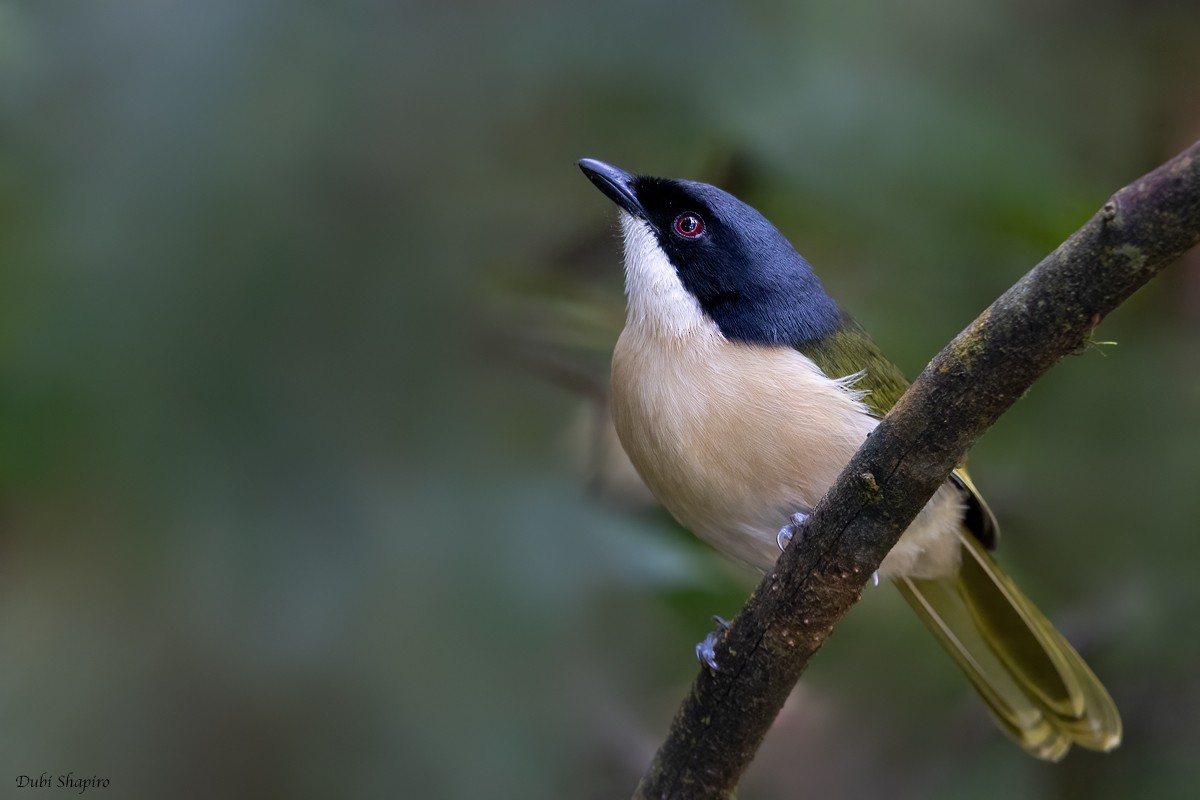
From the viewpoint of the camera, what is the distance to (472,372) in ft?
14.0

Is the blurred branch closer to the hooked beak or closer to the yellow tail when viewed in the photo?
the yellow tail

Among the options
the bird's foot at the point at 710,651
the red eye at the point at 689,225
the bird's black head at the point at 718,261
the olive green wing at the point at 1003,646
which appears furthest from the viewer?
the red eye at the point at 689,225

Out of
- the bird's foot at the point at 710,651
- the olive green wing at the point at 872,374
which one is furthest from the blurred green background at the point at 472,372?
the bird's foot at the point at 710,651

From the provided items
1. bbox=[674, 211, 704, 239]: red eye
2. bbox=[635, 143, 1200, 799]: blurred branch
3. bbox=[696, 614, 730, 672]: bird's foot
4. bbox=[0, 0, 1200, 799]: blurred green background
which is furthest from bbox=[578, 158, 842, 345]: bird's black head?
bbox=[635, 143, 1200, 799]: blurred branch

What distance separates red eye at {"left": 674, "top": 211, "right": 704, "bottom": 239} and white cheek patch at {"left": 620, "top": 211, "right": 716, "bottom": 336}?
99mm

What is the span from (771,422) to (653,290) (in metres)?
0.82

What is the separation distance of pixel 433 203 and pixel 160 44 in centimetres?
112

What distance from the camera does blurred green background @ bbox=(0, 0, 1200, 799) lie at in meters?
3.71

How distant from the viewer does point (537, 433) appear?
4465 millimetres

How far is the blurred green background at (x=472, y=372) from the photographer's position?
3707mm

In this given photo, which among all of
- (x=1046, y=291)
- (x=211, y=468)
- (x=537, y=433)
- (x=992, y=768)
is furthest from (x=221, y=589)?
(x=992, y=768)

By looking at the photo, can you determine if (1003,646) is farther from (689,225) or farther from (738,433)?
(689,225)

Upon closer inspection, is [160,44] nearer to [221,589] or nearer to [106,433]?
[106,433]

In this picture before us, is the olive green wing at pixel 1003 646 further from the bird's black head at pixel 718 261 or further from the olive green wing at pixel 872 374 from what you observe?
the bird's black head at pixel 718 261
